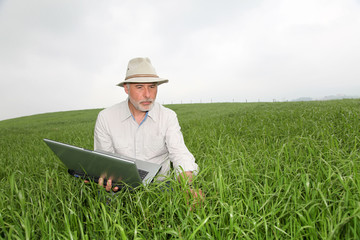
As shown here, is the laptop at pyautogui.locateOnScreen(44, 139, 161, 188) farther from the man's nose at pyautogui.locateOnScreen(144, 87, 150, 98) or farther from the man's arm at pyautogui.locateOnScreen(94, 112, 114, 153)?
the man's nose at pyautogui.locateOnScreen(144, 87, 150, 98)

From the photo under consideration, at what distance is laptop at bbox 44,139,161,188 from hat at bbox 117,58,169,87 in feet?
3.44

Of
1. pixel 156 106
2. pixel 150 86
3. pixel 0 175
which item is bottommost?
pixel 0 175

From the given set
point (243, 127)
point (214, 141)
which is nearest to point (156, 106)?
point (214, 141)

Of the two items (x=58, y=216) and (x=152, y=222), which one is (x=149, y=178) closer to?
(x=152, y=222)

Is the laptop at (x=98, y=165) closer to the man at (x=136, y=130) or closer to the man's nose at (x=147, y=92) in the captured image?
Answer: the man at (x=136, y=130)

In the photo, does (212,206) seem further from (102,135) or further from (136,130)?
(102,135)

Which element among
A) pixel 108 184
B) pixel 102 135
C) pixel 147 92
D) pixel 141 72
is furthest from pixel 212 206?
pixel 102 135

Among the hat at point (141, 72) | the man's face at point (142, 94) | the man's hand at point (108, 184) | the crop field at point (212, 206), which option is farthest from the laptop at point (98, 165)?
the hat at point (141, 72)

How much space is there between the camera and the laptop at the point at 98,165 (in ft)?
6.41

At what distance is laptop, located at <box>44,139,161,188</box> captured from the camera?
76.9 inches

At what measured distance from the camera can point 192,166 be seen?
2721 millimetres

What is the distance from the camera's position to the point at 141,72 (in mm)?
2869

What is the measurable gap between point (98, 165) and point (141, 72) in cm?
132

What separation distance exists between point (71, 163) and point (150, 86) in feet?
4.44
